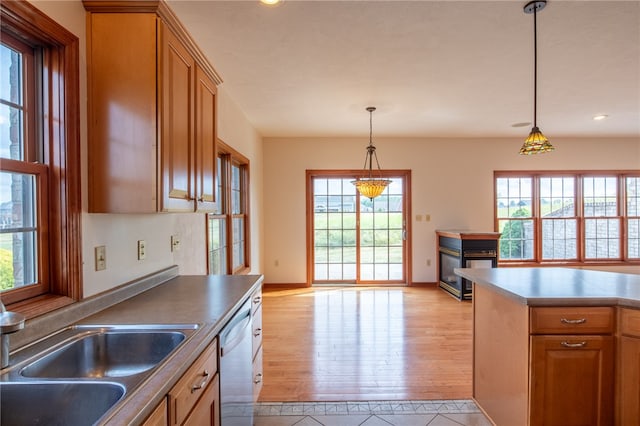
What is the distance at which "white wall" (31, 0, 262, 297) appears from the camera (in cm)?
145

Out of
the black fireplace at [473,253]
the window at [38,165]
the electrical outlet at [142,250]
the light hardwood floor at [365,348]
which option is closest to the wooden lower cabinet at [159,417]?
the window at [38,165]

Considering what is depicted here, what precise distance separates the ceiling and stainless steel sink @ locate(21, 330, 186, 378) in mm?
1879

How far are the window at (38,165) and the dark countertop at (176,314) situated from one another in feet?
0.88

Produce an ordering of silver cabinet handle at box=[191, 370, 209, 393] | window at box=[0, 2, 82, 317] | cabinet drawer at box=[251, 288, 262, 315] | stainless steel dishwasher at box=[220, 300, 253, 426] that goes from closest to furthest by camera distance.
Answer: silver cabinet handle at box=[191, 370, 209, 393] → window at box=[0, 2, 82, 317] → stainless steel dishwasher at box=[220, 300, 253, 426] → cabinet drawer at box=[251, 288, 262, 315]

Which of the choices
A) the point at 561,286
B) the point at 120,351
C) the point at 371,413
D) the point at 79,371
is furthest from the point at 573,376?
the point at 79,371

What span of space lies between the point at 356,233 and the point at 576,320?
4028mm

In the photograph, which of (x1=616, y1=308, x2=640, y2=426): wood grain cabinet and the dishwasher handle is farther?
(x1=616, y1=308, x2=640, y2=426): wood grain cabinet

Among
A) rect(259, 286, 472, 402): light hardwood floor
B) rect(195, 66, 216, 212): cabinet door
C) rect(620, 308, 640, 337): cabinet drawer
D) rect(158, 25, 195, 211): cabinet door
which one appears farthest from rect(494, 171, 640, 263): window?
rect(158, 25, 195, 211): cabinet door

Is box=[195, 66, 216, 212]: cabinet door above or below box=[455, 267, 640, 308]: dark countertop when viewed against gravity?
above

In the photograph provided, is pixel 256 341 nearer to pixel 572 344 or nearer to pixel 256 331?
pixel 256 331

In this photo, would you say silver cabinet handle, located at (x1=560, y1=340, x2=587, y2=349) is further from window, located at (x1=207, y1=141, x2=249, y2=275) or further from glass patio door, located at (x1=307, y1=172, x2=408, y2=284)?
glass patio door, located at (x1=307, y1=172, x2=408, y2=284)

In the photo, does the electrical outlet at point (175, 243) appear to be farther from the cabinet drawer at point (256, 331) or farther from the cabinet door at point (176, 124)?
the cabinet drawer at point (256, 331)

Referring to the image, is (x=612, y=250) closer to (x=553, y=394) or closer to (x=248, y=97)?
(x=553, y=394)

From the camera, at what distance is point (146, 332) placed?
4.28ft
